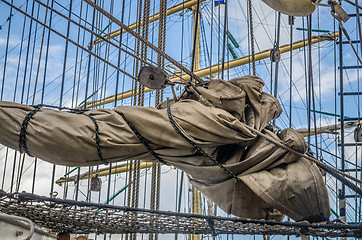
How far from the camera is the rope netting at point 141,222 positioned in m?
2.20

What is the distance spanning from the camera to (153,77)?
2.65m

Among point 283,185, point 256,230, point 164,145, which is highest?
point 164,145

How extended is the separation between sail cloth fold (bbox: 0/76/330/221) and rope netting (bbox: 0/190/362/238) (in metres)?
0.09

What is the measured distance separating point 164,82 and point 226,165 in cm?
57

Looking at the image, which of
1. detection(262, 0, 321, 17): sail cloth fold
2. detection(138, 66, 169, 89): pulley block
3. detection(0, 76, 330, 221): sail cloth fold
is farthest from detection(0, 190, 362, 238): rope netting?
detection(262, 0, 321, 17): sail cloth fold

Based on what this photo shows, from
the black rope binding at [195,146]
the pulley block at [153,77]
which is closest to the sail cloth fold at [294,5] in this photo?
the pulley block at [153,77]

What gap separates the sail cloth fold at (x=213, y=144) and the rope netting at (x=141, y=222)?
9 cm

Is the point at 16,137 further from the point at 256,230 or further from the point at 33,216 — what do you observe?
the point at 256,230

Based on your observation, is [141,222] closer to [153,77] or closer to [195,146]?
[195,146]

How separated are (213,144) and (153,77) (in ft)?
1.79

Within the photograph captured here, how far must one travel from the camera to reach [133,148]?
224cm

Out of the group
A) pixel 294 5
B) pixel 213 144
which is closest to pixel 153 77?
pixel 213 144

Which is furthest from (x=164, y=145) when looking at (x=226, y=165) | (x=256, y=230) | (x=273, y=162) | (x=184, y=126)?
(x=256, y=230)

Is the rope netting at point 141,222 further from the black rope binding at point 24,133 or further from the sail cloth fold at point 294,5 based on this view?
the sail cloth fold at point 294,5
